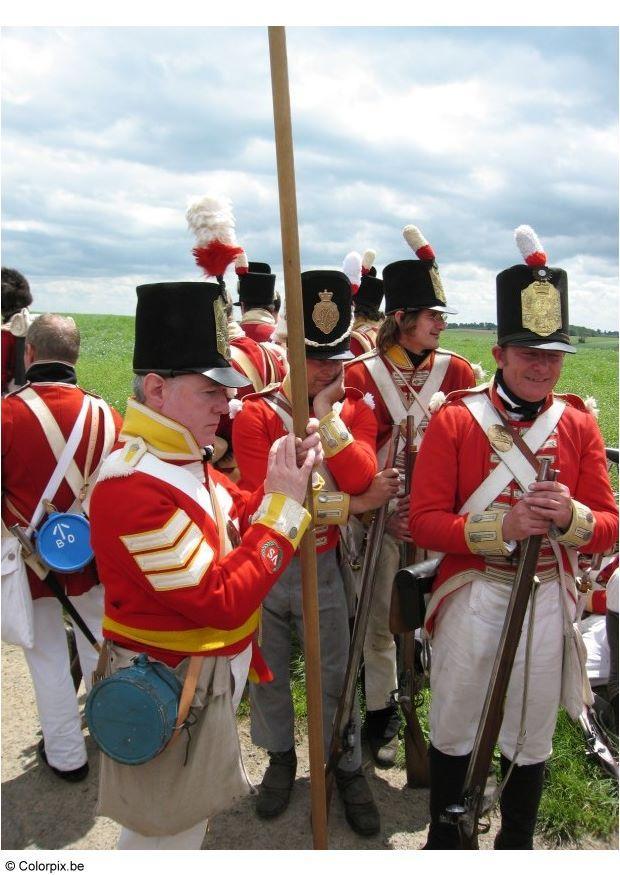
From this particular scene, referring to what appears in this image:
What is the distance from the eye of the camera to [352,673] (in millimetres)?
3588

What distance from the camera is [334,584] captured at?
12.4ft

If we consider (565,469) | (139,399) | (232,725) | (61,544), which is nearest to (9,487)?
(61,544)

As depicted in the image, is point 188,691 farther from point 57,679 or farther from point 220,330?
point 57,679

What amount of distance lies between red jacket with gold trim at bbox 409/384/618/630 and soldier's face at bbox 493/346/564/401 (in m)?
0.11

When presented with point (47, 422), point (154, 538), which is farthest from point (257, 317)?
point (154, 538)

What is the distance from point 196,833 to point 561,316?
2.52 metres

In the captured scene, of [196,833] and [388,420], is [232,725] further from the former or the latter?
[388,420]

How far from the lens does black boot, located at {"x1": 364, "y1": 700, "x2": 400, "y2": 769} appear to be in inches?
172

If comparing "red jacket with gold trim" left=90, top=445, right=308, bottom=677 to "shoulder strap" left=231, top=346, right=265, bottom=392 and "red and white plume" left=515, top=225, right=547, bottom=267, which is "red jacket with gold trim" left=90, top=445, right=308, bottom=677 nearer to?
"red and white plume" left=515, top=225, right=547, bottom=267

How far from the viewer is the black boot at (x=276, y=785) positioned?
378 centimetres

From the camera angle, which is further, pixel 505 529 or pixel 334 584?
pixel 334 584

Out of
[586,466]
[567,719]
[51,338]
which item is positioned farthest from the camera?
[567,719]

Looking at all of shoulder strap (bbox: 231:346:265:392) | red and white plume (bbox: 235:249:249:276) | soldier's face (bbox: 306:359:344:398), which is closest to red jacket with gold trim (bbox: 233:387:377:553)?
soldier's face (bbox: 306:359:344:398)

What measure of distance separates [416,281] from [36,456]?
8.34ft
